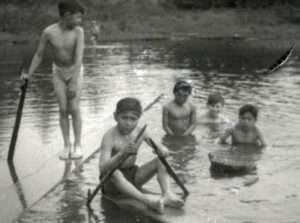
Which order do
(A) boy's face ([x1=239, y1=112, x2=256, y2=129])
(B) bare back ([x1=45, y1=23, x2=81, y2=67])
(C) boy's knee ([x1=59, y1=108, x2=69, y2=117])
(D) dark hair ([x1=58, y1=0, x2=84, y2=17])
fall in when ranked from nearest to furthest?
(D) dark hair ([x1=58, y1=0, x2=84, y2=17]) → (B) bare back ([x1=45, y1=23, x2=81, y2=67]) → (C) boy's knee ([x1=59, y1=108, x2=69, y2=117]) → (A) boy's face ([x1=239, y1=112, x2=256, y2=129])

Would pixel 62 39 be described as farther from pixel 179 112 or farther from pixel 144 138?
pixel 179 112

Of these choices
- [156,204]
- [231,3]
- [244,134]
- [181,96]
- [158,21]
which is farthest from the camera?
[231,3]

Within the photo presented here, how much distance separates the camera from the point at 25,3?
36.2 metres

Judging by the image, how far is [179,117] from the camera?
9781 mm

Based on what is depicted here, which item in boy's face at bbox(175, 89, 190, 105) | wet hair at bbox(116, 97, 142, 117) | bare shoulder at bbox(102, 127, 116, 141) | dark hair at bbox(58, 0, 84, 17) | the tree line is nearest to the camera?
wet hair at bbox(116, 97, 142, 117)

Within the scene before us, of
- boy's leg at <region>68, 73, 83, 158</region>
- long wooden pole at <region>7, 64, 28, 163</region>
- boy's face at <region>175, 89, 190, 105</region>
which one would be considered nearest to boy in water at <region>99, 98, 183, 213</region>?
boy's leg at <region>68, 73, 83, 158</region>

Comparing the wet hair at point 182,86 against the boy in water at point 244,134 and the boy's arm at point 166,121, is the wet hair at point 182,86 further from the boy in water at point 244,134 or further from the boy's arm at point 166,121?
the boy in water at point 244,134

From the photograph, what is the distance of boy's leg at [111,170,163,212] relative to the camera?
5824 millimetres

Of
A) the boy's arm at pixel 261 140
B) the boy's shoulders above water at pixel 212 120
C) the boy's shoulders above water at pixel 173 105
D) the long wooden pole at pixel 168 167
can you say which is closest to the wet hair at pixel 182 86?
the boy's shoulders above water at pixel 173 105

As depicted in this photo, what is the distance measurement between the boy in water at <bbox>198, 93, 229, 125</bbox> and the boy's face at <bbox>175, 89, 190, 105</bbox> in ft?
3.22

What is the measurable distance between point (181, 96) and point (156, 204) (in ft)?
12.8

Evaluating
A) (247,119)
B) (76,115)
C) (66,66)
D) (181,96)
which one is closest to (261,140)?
(247,119)

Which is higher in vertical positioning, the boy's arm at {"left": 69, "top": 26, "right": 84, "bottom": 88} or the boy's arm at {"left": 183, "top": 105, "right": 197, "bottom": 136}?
the boy's arm at {"left": 69, "top": 26, "right": 84, "bottom": 88}

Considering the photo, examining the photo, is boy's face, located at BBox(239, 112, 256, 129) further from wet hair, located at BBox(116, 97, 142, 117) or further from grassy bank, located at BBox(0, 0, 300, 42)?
grassy bank, located at BBox(0, 0, 300, 42)
